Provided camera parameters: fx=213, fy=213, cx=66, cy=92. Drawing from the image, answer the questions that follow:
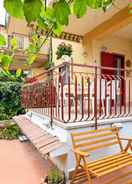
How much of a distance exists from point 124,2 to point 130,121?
3107 mm

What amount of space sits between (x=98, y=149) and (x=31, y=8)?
142 inches

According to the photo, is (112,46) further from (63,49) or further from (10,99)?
(10,99)

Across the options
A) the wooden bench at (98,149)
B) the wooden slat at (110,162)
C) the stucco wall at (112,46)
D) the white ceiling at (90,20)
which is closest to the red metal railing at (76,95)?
the wooden bench at (98,149)

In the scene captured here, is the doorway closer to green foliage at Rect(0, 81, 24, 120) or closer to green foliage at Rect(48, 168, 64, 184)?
green foliage at Rect(0, 81, 24, 120)

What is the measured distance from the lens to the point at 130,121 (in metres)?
4.55

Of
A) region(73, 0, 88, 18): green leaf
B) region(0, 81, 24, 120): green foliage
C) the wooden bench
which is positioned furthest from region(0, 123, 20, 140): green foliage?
region(73, 0, 88, 18): green leaf

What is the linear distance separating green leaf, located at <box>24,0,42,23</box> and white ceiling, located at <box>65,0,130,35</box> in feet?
17.3

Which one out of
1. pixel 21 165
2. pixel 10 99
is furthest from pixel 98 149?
pixel 10 99

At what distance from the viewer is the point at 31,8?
2.16ft

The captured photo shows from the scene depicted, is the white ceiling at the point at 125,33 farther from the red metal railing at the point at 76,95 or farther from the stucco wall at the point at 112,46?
the red metal railing at the point at 76,95

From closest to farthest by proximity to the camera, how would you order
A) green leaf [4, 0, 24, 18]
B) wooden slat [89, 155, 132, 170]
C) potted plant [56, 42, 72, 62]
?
green leaf [4, 0, 24, 18] < wooden slat [89, 155, 132, 170] < potted plant [56, 42, 72, 62]

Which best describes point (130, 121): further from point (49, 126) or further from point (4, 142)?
point (4, 142)

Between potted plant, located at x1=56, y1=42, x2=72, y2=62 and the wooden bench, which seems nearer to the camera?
the wooden bench

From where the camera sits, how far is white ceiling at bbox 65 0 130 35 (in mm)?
5764
